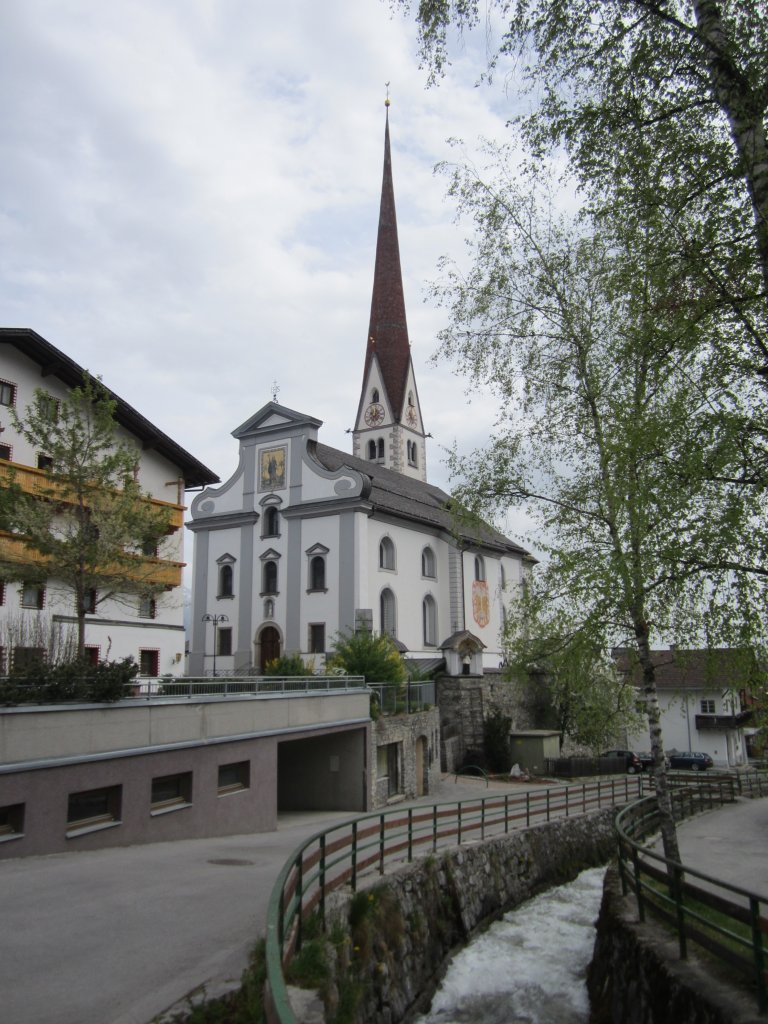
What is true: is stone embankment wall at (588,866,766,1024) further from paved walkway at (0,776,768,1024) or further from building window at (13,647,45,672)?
building window at (13,647,45,672)

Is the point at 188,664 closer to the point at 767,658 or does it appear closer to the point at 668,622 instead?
the point at 668,622

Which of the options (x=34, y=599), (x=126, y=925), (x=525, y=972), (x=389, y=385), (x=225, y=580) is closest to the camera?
(x=126, y=925)

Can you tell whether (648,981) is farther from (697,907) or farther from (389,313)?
(389,313)

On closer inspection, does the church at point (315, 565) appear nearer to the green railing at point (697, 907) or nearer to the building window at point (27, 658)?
the building window at point (27, 658)

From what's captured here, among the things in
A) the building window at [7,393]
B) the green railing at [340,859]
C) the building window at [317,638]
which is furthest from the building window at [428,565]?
the building window at [7,393]

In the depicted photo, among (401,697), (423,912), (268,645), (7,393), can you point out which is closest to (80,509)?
(7,393)

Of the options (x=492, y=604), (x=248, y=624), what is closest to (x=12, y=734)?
(x=248, y=624)

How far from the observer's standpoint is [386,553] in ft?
125

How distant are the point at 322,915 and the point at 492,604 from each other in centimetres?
3772

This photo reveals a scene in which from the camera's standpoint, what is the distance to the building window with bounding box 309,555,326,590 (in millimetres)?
36250

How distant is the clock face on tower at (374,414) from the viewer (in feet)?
185

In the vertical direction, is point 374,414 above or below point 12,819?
above

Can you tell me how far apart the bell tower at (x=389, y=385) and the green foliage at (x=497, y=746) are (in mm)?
22362

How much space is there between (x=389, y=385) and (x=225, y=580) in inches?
877
